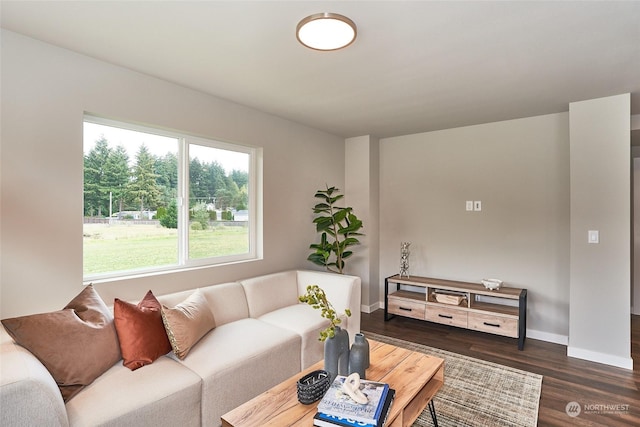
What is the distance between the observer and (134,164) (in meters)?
2.65

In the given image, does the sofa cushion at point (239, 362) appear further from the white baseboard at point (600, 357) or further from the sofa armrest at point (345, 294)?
the white baseboard at point (600, 357)

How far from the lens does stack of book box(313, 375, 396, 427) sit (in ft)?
4.42

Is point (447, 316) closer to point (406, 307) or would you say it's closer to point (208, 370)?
point (406, 307)

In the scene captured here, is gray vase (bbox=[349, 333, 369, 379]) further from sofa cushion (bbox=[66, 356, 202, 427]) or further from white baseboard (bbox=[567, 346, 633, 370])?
white baseboard (bbox=[567, 346, 633, 370])

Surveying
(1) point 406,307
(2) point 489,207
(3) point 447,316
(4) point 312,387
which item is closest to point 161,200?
(4) point 312,387

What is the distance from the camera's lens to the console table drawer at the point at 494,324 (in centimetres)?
328

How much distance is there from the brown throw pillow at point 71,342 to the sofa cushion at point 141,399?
74 millimetres

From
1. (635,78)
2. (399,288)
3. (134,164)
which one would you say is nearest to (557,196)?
(635,78)

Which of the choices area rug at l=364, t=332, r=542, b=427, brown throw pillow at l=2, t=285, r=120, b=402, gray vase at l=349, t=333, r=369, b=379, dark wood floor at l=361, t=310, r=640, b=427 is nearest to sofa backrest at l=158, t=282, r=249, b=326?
brown throw pillow at l=2, t=285, r=120, b=402

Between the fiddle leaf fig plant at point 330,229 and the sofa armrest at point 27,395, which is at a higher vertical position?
the fiddle leaf fig plant at point 330,229

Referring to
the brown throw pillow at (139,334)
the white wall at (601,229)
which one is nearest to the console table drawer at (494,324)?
→ the white wall at (601,229)

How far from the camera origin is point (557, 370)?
2814mm

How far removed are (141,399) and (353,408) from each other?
1039 millimetres

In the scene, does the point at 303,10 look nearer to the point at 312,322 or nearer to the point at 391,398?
the point at 391,398
